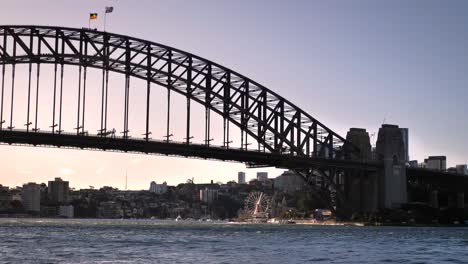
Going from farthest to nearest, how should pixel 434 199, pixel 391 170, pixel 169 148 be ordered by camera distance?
pixel 434 199 < pixel 391 170 < pixel 169 148

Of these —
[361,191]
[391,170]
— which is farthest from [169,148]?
[391,170]

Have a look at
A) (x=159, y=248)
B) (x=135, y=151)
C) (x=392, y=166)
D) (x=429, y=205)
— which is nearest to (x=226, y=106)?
(x=135, y=151)

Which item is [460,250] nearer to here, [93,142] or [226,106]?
[93,142]

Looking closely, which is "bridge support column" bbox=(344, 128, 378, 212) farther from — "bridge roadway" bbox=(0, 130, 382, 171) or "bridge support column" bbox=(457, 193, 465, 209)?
"bridge support column" bbox=(457, 193, 465, 209)

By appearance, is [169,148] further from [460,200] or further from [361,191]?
[460,200]

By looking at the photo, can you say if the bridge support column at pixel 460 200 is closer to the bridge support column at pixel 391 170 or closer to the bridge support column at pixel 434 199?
the bridge support column at pixel 434 199

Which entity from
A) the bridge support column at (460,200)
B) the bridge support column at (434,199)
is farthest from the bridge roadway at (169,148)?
the bridge support column at (460,200)
